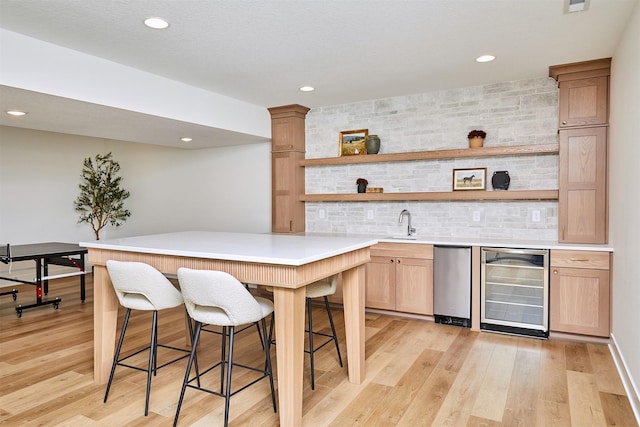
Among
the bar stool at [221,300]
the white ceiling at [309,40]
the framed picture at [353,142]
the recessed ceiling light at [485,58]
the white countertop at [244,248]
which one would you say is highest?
the recessed ceiling light at [485,58]

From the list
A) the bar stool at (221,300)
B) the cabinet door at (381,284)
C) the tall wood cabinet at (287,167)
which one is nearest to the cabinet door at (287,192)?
the tall wood cabinet at (287,167)

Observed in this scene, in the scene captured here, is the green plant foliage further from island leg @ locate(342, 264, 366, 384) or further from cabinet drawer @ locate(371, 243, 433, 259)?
island leg @ locate(342, 264, 366, 384)

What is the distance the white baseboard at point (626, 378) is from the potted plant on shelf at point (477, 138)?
217 centimetres

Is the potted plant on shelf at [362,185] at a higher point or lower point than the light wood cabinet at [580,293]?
higher

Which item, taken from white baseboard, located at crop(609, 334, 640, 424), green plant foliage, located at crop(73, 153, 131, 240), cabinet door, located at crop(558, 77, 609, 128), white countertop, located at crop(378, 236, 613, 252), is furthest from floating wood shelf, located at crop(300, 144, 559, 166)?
green plant foliage, located at crop(73, 153, 131, 240)

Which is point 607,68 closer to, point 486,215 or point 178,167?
point 486,215

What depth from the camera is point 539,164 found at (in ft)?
14.5

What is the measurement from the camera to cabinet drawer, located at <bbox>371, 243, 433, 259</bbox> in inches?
175

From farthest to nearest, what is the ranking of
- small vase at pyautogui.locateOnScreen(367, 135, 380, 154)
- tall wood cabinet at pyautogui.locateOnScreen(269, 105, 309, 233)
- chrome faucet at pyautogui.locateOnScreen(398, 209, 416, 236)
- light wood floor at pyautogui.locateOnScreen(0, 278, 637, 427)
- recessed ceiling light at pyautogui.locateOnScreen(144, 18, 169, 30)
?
1. tall wood cabinet at pyautogui.locateOnScreen(269, 105, 309, 233)
2. small vase at pyautogui.locateOnScreen(367, 135, 380, 154)
3. chrome faucet at pyautogui.locateOnScreen(398, 209, 416, 236)
4. recessed ceiling light at pyautogui.locateOnScreen(144, 18, 169, 30)
5. light wood floor at pyautogui.locateOnScreen(0, 278, 637, 427)

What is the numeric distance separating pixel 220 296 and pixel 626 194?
2867 millimetres

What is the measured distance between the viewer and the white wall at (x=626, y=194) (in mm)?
2691

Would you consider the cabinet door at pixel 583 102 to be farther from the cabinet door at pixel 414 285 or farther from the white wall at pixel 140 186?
the white wall at pixel 140 186

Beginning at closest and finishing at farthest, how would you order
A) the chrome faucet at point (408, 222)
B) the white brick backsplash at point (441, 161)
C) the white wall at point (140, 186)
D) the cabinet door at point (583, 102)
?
the cabinet door at point (583, 102) < the white brick backsplash at point (441, 161) < the chrome faucet at point (408, 222) < the white wall at point (140, 186)

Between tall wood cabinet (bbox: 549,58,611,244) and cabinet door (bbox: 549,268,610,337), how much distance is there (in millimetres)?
382
